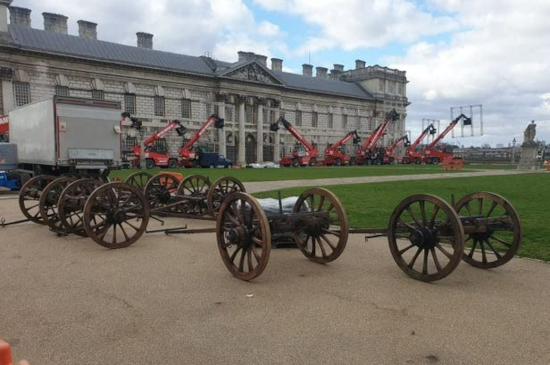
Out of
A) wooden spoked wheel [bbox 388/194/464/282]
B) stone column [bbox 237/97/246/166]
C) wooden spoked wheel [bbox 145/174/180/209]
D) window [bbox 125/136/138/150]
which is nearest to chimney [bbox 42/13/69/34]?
window [bbox 125/136/138/150]

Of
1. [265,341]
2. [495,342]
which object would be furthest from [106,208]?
[495,342]

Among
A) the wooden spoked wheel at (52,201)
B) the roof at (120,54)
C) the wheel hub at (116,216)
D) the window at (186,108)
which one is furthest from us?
the window at (186,108)

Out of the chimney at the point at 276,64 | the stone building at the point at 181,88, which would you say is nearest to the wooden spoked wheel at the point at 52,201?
the stone building at the point at 181,88

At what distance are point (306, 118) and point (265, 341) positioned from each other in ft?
215

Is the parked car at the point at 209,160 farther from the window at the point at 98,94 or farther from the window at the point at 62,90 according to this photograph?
the window at the point at 62,90

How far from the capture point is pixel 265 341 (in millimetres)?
3697

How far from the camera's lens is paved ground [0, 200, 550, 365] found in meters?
3.49

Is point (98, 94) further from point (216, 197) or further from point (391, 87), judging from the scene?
point (391, 87)

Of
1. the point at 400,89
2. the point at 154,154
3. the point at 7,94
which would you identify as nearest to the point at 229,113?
the point at 154,154

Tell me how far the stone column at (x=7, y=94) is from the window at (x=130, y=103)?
442 inches

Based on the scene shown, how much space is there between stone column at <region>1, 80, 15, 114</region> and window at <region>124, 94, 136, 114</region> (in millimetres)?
11217

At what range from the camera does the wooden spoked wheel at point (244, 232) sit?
511 cm

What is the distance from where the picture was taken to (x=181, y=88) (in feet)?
177

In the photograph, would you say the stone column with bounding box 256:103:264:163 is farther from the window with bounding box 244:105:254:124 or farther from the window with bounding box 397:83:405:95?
the window with bounding box 397:83:405:95
